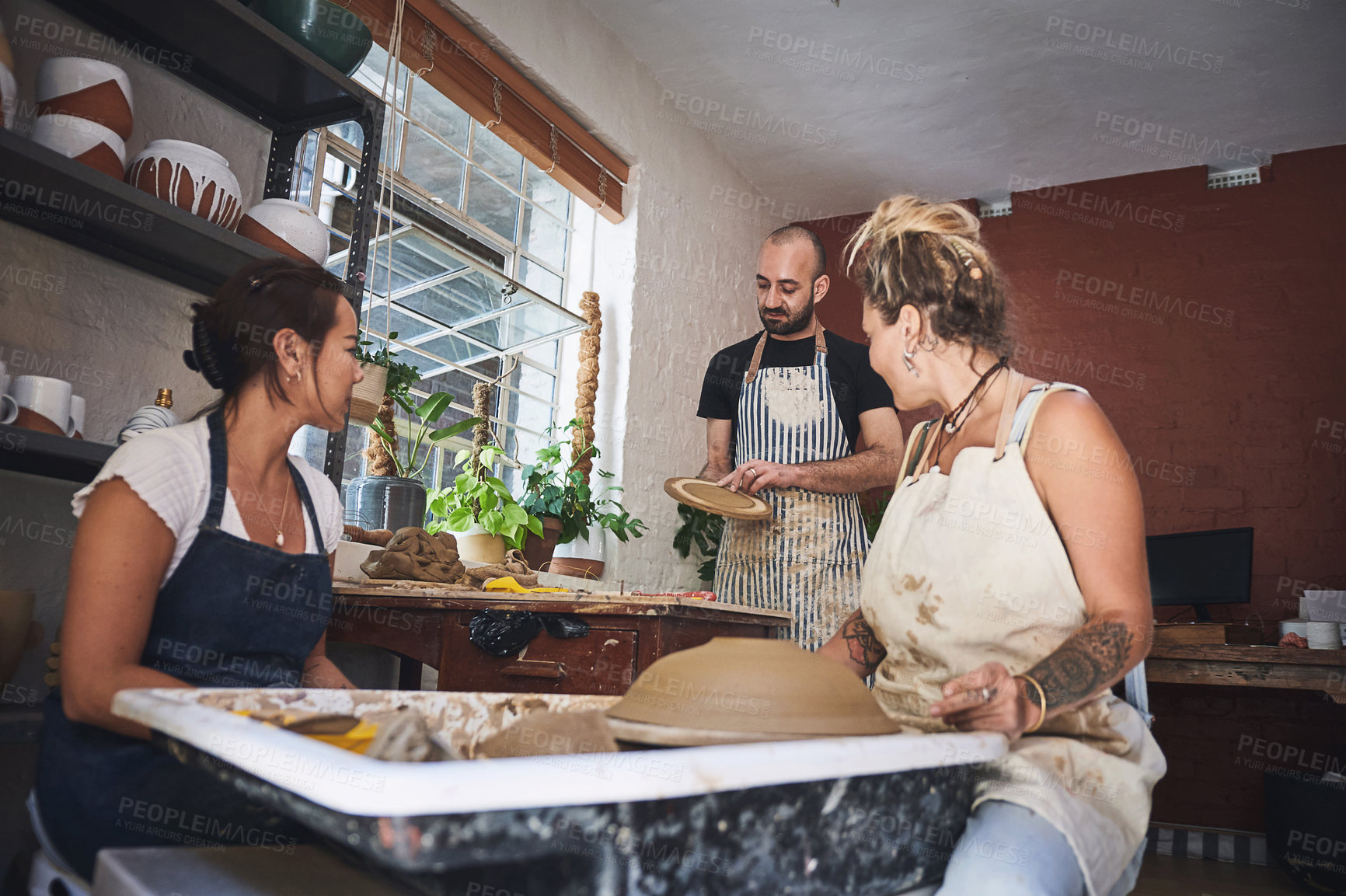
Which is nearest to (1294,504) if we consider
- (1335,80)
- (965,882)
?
(1335,80)

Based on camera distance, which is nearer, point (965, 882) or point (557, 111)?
point (965, 882)

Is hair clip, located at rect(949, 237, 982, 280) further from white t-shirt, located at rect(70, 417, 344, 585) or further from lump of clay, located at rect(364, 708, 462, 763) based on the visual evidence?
white t-shirt, located at rect(70, 417, 344, 585)

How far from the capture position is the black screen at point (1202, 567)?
13.4ft

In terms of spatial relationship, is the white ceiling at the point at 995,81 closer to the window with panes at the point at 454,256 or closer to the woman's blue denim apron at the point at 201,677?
the window with panes at the point at 454,256

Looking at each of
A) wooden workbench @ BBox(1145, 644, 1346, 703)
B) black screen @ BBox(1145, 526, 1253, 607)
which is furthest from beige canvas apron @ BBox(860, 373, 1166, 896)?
black screen @ BBox(1145, 526, 1253, 607)

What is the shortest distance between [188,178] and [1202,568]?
435 cm

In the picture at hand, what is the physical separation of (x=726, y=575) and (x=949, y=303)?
1.21 m

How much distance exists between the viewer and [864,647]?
1.26m

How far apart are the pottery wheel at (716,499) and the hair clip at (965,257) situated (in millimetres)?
725

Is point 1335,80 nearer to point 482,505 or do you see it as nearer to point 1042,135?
point 1042,135

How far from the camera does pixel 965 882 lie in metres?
0.75

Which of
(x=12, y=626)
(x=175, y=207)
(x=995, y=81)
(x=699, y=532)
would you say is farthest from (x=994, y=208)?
(x=12, y=626)

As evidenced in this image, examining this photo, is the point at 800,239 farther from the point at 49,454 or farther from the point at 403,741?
the point at 403,741

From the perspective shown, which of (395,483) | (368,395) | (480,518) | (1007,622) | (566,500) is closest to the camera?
(1007,622)
